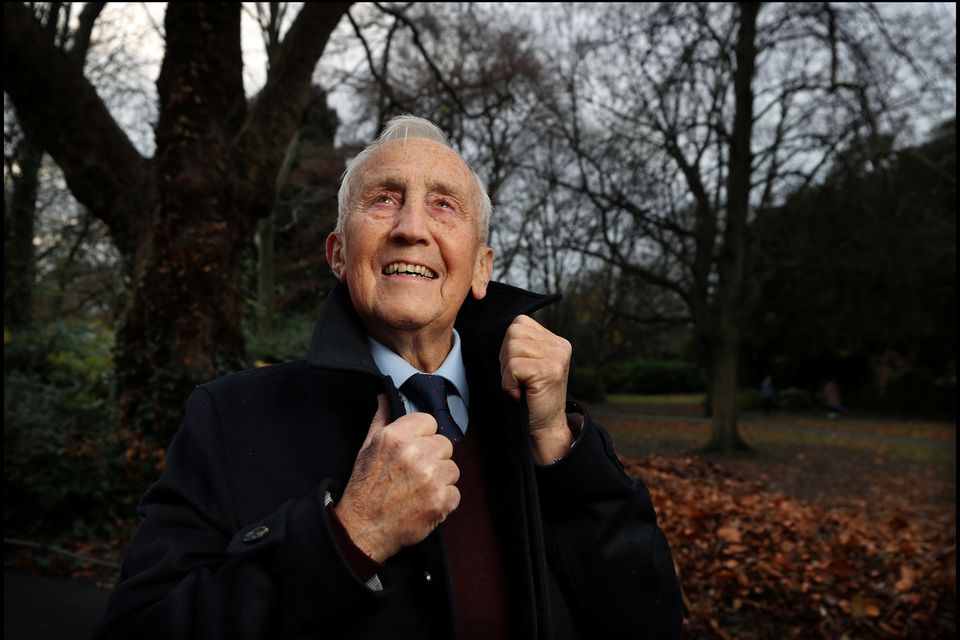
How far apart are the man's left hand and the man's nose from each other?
30 cm

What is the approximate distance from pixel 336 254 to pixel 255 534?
801mm

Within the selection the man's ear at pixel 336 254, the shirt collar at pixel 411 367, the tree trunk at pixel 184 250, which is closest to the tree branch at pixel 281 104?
the tree trunk at pixel 184 250

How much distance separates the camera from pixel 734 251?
15227 mm

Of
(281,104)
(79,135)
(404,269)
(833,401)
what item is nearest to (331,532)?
(404,269)

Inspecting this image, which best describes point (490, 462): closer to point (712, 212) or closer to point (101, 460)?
point (101, 460)

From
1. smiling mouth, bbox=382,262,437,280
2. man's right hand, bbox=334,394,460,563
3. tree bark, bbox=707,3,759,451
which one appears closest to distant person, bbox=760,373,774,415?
tree bark, bbox=707,3,759,451

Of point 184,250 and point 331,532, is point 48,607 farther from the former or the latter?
point 331,532

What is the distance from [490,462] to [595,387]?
31566mm

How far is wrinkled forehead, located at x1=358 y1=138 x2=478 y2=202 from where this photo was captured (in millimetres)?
1725

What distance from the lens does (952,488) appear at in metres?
12.6

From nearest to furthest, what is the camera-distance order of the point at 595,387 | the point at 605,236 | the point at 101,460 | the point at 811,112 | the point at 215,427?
the point at 215,427, the point at 101,460, the point at 811,112, the point at 605,236, the point at 595,387

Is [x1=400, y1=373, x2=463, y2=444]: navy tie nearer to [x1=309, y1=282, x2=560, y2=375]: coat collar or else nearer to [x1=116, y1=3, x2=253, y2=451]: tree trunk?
[x1=309, y1=282, x2=560, y2=375]: coat collar

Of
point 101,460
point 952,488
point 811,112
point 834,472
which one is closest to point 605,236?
point 811,112

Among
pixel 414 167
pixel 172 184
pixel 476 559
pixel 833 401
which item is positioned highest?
pixel 172 184
